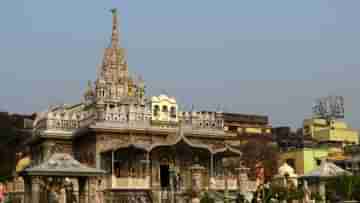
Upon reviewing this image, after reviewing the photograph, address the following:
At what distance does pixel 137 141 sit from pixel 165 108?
3.72m

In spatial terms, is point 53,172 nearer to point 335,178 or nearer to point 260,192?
point 260,192

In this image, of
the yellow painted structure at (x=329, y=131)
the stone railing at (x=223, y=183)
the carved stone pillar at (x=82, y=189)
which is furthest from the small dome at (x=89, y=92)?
the yellow painted structure at (x=329, y=131)

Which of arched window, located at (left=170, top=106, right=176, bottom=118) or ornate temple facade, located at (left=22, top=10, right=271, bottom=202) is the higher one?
arched window, located at (left=170, top=106, right=176, bottom=118)

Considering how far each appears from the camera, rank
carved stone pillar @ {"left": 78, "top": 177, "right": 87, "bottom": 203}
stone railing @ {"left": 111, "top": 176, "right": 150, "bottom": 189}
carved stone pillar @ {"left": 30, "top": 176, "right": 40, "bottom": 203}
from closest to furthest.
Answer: carved stone pillar @ {"left": 30, "top": 176, "right": 40, "bottom": 203}
carved stone pillar @ {"left": 78, "top": 177, "right": 87, "bottom": 203}
stone railing @ {"left": 111, "top": 176, "right": 150, "bottom": 189}

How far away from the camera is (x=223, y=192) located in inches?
1793

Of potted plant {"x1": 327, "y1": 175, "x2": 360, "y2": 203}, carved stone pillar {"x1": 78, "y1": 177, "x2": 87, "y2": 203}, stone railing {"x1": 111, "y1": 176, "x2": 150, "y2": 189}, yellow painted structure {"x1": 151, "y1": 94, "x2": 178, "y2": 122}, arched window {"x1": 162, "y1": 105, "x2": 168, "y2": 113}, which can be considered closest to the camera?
potted plant {"x1": 327, "y1": 175, "x2": 360, "y2": 203}

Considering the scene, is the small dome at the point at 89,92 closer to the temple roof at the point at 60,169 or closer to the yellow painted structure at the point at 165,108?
the yellow painted structure at the point at 165,108

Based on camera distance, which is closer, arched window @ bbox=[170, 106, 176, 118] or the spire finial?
arched window @ bbox=[170, 106, 176, 118]

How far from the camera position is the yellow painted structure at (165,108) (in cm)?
4724

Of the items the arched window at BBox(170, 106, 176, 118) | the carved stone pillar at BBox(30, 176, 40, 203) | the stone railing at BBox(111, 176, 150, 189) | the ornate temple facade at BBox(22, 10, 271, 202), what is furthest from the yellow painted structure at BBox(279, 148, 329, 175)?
the carved stone pillar at BBox(30, 176, 40, 203)

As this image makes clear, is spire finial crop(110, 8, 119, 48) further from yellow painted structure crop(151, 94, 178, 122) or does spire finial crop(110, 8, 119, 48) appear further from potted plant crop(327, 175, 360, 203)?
potted plant crop(327, 175, 360, 203)

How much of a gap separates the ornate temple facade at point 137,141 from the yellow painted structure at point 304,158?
1963 cm

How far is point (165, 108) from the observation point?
4781 cm

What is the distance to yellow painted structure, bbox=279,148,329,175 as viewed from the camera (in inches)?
2635
